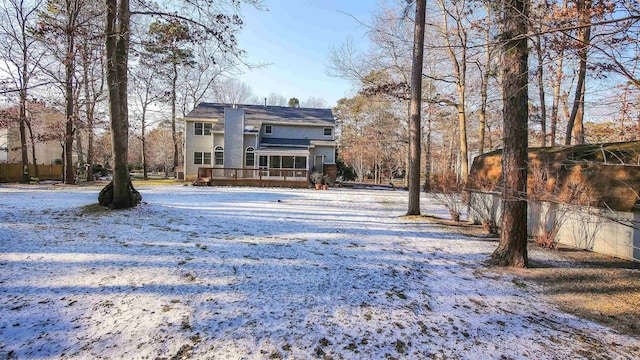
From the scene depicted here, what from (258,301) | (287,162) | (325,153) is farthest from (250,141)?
(258,301)

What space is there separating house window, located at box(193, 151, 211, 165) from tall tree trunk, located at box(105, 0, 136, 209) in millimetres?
16698

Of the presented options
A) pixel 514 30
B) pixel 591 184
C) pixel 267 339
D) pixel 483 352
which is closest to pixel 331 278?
pixel 267 339

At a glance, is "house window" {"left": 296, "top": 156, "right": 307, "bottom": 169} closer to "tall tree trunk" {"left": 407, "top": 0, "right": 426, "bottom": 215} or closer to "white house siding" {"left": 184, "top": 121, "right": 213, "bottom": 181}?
"white house siding" {"left": 184, "top": 121, "right": 213, "bottom": 181}

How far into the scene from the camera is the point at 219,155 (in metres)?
23.0

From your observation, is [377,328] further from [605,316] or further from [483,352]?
[605,316]

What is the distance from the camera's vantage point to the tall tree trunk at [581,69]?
3.65 meters

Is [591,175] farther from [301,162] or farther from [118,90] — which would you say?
[301,162]

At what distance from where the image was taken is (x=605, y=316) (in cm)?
353

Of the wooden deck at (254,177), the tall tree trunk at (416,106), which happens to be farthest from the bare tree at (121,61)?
the wooden deck at (254,177)

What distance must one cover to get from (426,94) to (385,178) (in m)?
19.3

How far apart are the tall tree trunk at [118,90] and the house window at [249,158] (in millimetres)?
14388

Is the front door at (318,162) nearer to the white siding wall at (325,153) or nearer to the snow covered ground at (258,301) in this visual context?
the white siding wall at (325,153)

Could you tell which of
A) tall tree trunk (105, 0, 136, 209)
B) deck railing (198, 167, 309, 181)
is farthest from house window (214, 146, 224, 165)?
tall tree trunk (105, 0, 136, 209)

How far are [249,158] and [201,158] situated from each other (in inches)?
179
